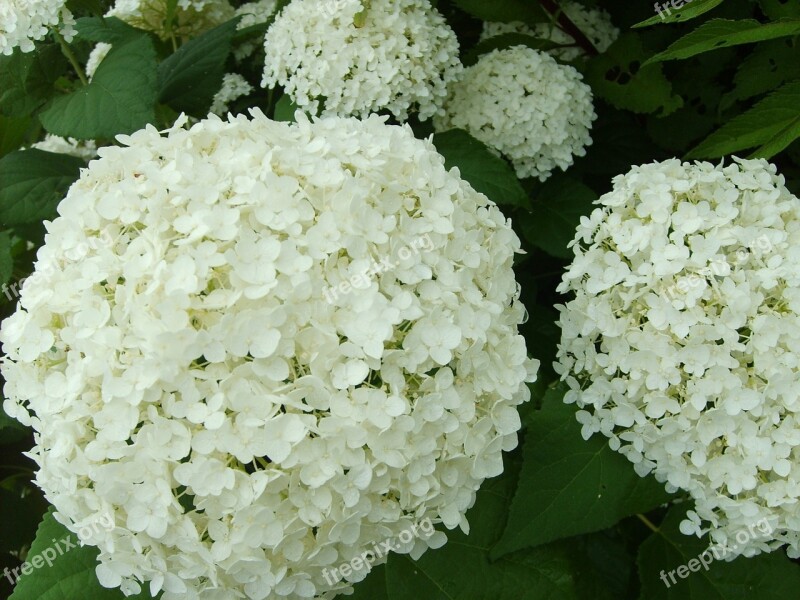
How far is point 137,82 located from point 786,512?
2196 mm

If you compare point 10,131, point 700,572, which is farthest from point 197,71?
point 700,572

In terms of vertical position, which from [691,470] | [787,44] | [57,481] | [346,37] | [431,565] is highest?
[346,37]

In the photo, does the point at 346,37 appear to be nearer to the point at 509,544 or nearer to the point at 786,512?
the point at 509,544

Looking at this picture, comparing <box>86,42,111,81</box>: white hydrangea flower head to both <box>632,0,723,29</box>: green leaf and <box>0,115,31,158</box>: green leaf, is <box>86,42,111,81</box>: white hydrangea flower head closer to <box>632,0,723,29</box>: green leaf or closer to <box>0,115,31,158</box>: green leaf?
<box>0,115,31,158</box>: green leaf

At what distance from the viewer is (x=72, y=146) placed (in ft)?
11.8

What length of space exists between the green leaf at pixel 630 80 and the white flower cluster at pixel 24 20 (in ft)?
6.21

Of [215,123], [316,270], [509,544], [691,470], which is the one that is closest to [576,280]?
[691,470]

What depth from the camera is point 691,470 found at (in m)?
1.84

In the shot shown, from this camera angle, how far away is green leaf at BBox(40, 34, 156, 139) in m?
2.37

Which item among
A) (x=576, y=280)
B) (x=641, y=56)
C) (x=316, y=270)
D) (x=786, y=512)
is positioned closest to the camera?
(x=316, y=270)

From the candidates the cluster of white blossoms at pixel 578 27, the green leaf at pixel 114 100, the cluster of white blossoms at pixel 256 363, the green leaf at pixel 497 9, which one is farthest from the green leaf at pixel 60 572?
the cluster of white blossoms at pixel 578 27

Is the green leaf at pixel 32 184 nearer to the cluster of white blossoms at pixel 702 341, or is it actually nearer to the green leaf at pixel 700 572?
the cluster of white blossoms at pixel 702 341

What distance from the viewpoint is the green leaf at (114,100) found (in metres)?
2.37

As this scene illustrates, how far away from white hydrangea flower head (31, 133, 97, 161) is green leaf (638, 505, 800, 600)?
2759mm
